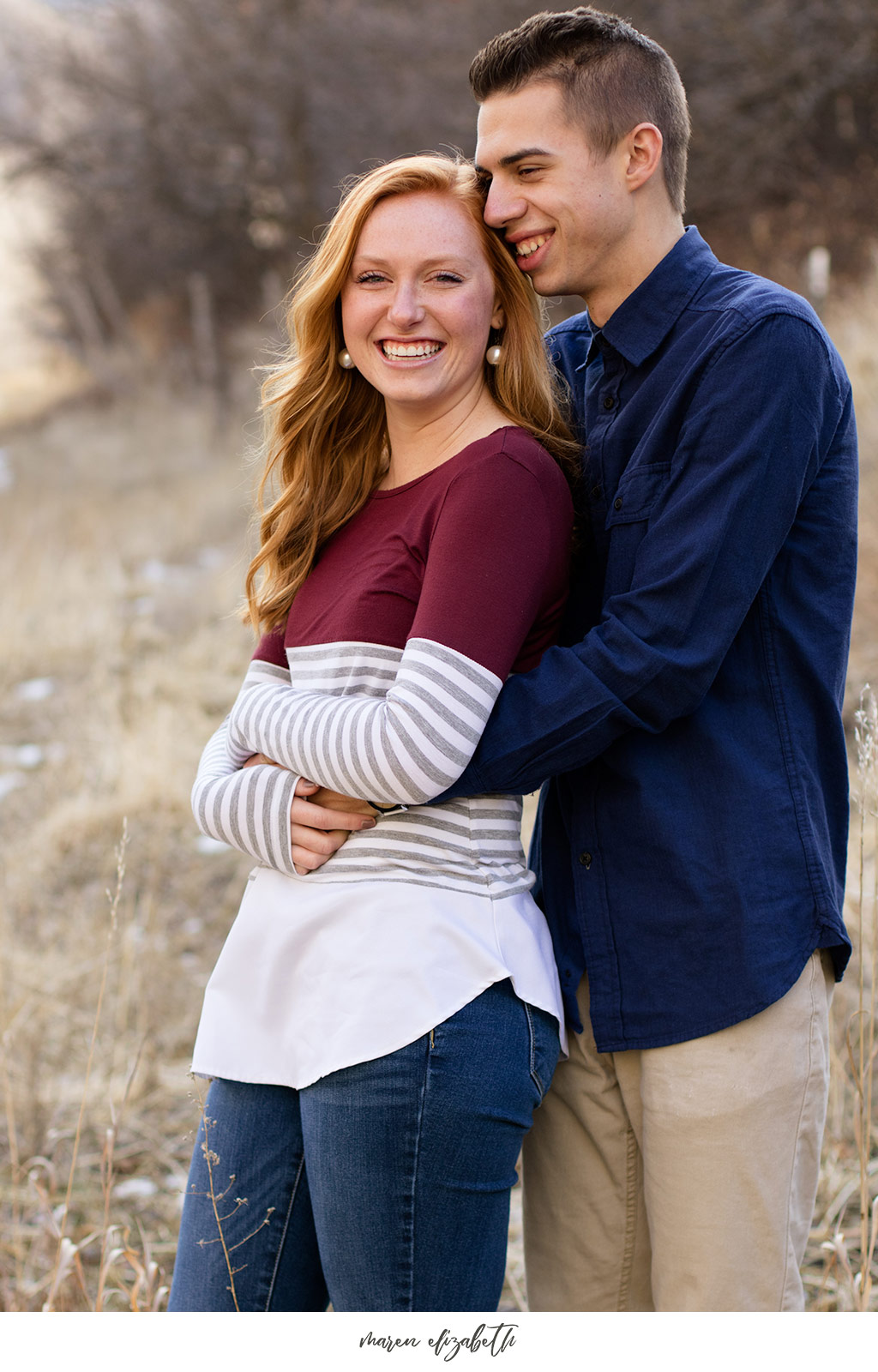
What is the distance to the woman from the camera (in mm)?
1591

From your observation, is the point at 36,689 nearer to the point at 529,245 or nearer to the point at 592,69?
the point at 529,245

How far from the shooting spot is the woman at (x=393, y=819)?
1591 millimetres

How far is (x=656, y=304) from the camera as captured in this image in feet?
6.04

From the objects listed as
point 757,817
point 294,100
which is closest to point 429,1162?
point 757,817

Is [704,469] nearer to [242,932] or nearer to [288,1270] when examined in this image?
[242,932]

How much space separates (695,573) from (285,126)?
40.7ft

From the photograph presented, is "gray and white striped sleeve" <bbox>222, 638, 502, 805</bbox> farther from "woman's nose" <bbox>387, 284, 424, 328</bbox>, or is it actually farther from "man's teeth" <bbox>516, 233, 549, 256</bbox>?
"man's teeth" <bbox>516, 233, 549, 256</bbox>

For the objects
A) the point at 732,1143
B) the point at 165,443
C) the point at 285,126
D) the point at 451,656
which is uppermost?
the point at 285,126

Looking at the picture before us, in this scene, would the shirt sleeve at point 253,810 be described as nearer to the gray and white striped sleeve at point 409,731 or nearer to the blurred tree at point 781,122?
the gray and white striped sleeve at point 409,731

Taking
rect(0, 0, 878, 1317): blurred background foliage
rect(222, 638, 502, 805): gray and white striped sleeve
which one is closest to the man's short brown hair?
rect(222, 638, 502, 805): gray and white striped sleeve

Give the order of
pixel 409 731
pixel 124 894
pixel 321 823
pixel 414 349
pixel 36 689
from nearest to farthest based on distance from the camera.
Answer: pixel 409 731
pixel 321 823
pixel 414 349
pixel 124 894
pixel 36 689

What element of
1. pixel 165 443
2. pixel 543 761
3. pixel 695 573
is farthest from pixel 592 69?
pixel 165 443
